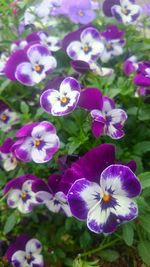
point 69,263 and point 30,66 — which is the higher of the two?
point 30,66

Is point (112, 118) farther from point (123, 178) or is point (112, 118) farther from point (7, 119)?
point (7, 119)

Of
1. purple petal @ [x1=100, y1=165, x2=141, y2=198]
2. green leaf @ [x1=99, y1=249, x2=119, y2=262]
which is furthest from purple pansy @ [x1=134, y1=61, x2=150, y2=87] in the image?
green leaf @ [x1=99, y1=249, x2=119, y2=262]

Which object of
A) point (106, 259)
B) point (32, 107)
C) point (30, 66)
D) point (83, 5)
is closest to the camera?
point (106, 259)

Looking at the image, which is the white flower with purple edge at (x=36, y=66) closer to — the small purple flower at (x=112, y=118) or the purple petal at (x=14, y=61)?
the purple petal at (x=14, y=61)

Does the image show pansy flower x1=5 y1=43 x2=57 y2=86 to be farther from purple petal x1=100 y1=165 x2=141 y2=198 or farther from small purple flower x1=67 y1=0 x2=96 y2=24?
purple petal x1=100 y1=165 x2=141 y2=198

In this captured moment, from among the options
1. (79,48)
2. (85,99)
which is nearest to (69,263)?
(85,99)

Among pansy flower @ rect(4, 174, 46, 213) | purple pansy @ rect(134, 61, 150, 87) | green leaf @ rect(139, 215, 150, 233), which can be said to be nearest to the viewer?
green leaf @ rect(139, 215, 150, 233)

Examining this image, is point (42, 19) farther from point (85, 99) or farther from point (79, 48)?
point (85, 99)
